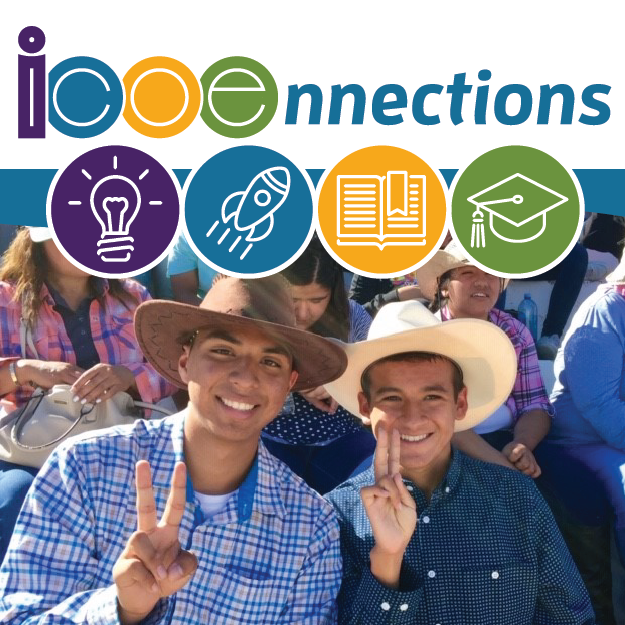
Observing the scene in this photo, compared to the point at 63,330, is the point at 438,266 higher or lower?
higher

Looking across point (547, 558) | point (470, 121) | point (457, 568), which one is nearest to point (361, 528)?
point (457, 568)

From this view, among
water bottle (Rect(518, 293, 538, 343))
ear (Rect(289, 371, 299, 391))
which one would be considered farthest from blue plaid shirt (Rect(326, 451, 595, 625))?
water bottle (Rect(518, 293, 538, 343))

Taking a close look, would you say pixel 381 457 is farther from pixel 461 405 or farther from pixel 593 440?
pixel 593 440

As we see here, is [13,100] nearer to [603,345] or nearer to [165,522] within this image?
[165,522]

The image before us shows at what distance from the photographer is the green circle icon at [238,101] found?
2.94m

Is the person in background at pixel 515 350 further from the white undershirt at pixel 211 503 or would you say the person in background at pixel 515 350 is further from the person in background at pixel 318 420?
the white undershirt at pixel 211 503

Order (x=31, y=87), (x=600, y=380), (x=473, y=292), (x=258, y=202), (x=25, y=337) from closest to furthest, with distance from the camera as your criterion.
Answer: (x=31, y=87) → (x=258, y=202) → (x=25, y=337) → (x=600, y=380) → (x=473, y=292)

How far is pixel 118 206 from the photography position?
3.00m

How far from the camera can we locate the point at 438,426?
2605 millimetres

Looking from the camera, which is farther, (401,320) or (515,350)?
(515,350)

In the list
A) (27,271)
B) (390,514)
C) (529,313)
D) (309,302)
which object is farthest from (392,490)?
(529,313)

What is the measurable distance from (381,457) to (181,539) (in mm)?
514

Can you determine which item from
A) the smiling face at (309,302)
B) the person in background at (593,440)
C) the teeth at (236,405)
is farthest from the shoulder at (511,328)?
the teeth at (236,405)

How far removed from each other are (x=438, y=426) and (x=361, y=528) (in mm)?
331
